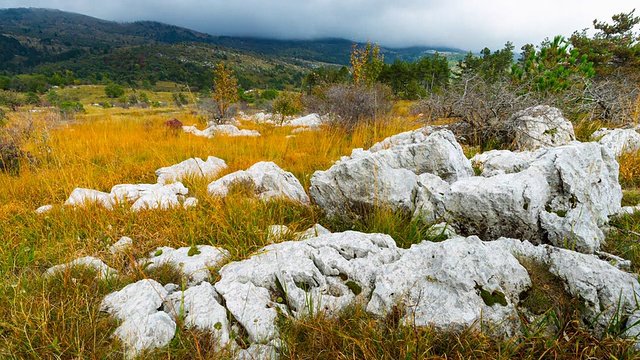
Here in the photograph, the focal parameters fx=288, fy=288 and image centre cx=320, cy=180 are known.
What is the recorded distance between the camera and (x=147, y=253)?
2.85m

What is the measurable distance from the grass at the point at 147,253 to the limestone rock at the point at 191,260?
3.8 inches

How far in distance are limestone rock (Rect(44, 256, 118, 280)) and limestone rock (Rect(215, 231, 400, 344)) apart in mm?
940

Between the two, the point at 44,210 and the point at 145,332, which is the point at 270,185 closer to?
the point at 145,332

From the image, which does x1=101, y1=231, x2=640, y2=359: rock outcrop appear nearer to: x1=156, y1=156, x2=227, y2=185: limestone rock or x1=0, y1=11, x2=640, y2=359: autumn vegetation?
x1=0, y1=11, x2=640, y2=359: autumn vegetation

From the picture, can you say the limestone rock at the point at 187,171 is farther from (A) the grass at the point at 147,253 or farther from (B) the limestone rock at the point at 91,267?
(B) the limestone rock at the point at 91,267

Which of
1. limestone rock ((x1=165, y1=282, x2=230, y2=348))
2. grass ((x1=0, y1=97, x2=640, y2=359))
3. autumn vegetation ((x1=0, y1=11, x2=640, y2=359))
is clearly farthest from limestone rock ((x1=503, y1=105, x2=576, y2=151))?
limestone rock ((x1=165, y1=282, x2=230, y2=348))

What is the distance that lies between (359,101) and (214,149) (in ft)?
17.8

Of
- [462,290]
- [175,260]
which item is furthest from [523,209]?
[175,260]

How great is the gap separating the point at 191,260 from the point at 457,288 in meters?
2.14

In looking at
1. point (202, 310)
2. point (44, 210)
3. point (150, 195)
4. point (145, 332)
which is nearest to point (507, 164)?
point (202, 310)

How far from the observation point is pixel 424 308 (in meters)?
1.83

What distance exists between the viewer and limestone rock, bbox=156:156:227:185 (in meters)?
4.73

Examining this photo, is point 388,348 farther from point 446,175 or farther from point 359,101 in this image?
point 359,101

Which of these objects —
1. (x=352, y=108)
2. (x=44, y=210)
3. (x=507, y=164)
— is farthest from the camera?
(x=352, y=108)
